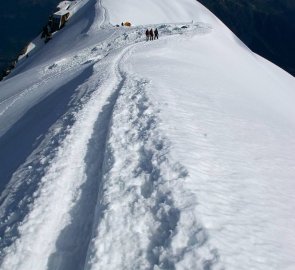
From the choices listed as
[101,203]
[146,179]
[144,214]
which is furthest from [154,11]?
[144,214]

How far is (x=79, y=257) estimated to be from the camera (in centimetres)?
905

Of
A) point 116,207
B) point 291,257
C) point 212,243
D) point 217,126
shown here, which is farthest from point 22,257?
point 217,126

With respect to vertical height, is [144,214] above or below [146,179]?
above

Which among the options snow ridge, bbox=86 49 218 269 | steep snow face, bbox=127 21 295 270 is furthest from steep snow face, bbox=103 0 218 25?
snow ridge, bbox=86 49 218 269

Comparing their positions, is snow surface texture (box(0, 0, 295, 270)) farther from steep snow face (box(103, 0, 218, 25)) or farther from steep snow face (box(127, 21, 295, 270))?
steep snow face (box(103, 0, 218, 25))

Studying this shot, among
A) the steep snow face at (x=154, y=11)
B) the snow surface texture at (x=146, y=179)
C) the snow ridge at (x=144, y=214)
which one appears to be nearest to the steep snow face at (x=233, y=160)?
the snow surface texture at (x=146, y=179)

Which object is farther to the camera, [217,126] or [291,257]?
[217,126]

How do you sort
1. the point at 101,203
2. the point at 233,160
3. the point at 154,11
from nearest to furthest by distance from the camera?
the point at 101,203 → the point at 233,160 → the point at 154,11

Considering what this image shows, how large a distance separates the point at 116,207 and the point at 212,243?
260cm

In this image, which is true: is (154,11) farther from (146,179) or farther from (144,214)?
(144,214)

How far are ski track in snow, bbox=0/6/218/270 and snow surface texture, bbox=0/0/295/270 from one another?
28 mm

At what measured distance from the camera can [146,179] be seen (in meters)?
10.9

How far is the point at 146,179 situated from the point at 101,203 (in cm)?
140

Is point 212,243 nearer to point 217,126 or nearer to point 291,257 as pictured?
point 291,257
